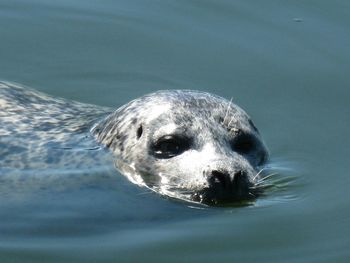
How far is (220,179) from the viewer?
28.9ft

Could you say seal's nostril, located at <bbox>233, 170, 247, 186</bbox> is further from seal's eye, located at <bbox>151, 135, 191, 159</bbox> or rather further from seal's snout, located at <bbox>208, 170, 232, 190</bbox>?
seal's eye, located at <bbox>151, 135, 191, 159</bbox>

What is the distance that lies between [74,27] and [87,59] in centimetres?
63

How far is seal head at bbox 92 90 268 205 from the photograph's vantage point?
8.92 meters

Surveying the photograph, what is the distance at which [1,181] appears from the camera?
933 centimetres

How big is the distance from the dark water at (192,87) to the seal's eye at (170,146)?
33cm

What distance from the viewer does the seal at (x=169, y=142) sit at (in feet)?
29.4

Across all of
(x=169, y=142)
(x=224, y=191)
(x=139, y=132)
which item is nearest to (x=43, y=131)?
(x=139, y=132)

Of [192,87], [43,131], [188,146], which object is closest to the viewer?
[188,146]

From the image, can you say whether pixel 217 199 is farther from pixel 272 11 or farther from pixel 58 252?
pixel 272 11

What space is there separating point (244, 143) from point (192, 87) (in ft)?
9.06

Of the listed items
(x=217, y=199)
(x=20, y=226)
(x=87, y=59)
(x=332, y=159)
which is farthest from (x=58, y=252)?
(x=87, y=59)

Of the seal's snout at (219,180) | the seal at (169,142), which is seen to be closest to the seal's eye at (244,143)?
the seal at (169,142)

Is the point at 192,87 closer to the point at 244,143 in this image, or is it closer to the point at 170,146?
the point at 244,143

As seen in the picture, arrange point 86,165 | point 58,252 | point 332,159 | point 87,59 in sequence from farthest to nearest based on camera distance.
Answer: point 87,59
point 332,159
point 86,165
point 58,252
